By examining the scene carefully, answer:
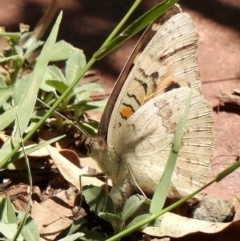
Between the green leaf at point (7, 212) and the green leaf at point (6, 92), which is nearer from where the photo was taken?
the green leaf at point (7, 212)

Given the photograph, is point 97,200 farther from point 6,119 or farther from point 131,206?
point 6,119

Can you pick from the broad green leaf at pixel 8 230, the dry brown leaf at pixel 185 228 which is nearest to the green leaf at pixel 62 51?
the dry brown leaf at pixel 185 228

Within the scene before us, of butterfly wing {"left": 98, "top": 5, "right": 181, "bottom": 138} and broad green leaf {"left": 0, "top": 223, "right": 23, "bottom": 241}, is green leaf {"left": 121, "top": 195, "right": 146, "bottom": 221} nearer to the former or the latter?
broad green leaf {"left": 0, "top": 223, "right": 23, "bottom": 241}

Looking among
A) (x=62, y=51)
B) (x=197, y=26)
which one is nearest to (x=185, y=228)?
(x=62, y=51)

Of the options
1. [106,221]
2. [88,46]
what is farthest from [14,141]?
[88,46]

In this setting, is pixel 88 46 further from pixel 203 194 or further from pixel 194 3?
pixel 203 194

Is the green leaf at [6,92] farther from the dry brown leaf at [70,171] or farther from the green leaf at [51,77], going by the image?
the dry brown leaf at [70,171]
